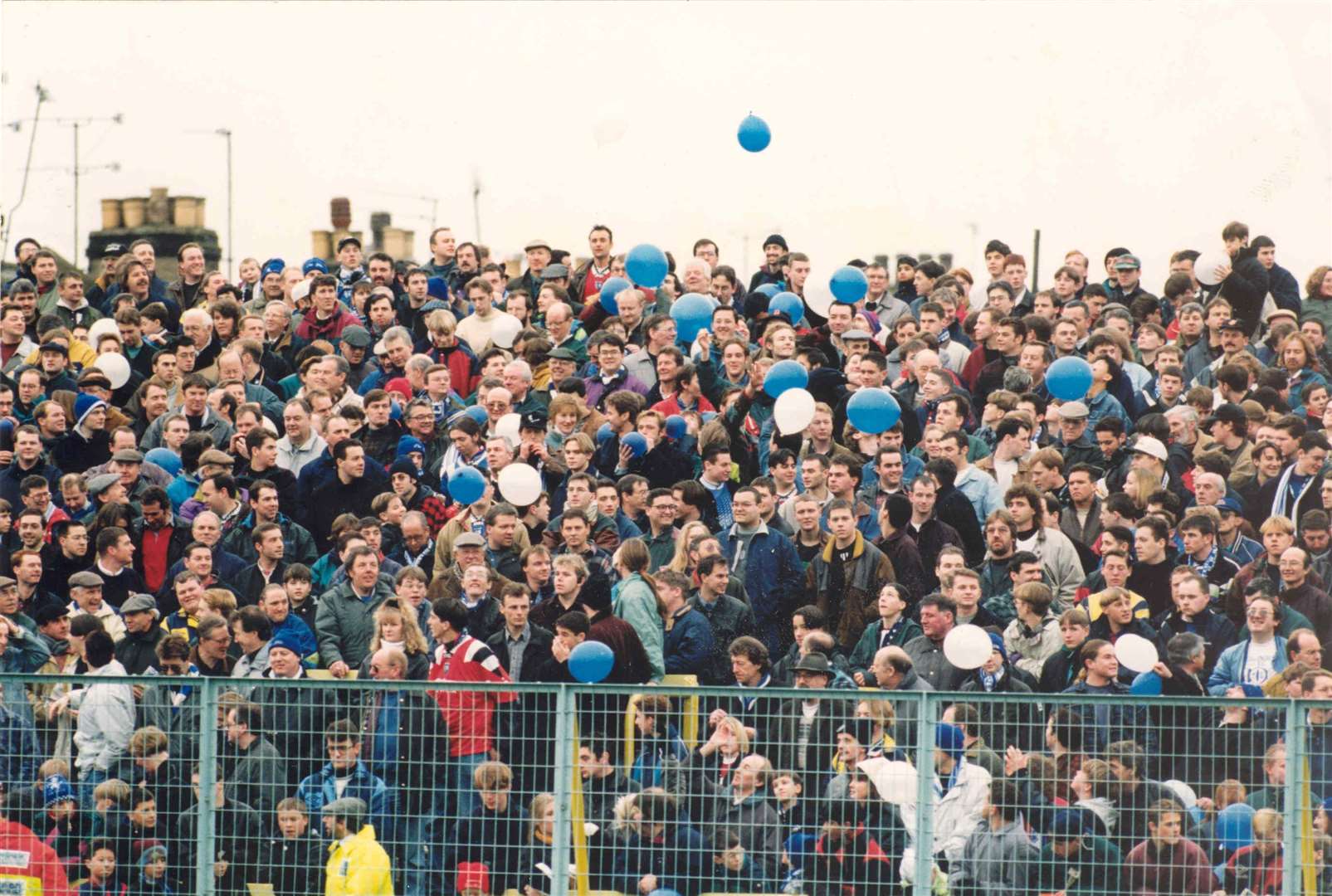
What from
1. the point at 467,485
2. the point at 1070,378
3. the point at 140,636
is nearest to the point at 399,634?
the point at 140,636

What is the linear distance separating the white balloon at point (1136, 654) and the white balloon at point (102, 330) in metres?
8.46

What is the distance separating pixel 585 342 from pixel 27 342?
14.7ft

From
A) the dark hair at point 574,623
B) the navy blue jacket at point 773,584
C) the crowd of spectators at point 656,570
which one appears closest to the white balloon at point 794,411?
the crowd of spectators at point 656,570

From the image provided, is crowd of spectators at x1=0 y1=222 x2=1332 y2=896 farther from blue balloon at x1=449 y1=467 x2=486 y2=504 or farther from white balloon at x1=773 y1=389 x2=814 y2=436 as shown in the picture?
blue balloon at x1=449 y1=467 x2=486 y2=504

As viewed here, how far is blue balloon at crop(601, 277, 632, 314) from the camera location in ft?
52.1

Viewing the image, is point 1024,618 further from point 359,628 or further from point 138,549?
point 138,549

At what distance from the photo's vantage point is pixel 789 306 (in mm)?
15531

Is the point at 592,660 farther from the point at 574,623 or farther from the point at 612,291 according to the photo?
the point at 612,291

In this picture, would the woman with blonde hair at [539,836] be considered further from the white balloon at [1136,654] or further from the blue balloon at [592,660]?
the white balloon at [1136,654]

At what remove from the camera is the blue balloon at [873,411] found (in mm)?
13125

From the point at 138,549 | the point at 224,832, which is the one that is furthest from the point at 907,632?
the point at 138,549

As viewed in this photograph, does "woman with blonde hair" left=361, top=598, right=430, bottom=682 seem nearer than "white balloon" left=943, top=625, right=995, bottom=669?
No

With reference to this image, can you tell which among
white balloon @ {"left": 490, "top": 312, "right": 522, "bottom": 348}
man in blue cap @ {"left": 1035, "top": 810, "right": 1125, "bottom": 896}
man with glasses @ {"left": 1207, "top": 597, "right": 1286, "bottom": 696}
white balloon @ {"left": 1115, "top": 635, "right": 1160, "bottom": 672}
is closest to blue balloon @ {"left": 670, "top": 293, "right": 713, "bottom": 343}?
white balloon @ {"left": 490, "top": 312, "right": 522, "bottom": 348}

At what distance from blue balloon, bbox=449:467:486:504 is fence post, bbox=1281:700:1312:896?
19.4ft
